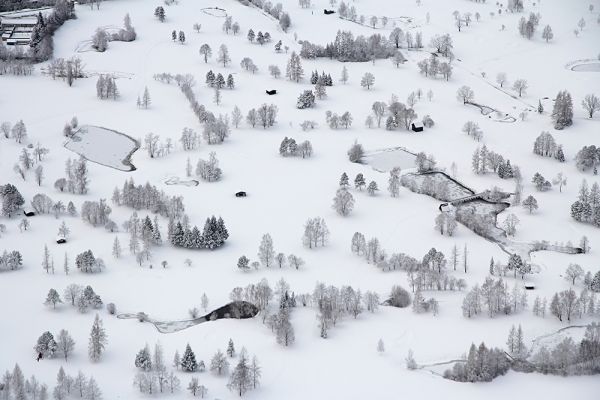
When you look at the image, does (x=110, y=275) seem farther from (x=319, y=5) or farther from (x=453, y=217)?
(x=319, y=5)

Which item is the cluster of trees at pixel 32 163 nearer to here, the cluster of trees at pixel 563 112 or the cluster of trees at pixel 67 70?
the cluster of trees at pixel 67 70

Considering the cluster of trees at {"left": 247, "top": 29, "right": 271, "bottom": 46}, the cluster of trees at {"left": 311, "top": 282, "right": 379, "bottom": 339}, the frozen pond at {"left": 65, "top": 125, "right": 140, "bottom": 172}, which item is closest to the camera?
the cluster of trees at {"left": 311, "top": 282, "right": 379, "bottom": 339}

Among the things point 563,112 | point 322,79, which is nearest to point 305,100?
point 322,79

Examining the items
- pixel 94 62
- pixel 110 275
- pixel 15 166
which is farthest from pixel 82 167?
pixel 94 62

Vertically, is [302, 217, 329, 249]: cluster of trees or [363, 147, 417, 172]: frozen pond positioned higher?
[363, 147, 417, 172]: frozen pond

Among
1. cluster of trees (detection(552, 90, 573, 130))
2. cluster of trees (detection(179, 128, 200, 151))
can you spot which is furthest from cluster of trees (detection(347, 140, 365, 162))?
cluster of trees (detection(552, 90, 573, 130))

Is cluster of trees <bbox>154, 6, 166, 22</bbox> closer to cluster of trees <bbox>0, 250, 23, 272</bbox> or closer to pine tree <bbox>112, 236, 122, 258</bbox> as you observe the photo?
pine tree <bbox>112, 236, 122, 258</bbox>

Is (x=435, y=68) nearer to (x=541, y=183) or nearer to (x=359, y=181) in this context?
(x=541, y=183)
